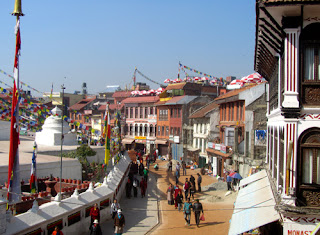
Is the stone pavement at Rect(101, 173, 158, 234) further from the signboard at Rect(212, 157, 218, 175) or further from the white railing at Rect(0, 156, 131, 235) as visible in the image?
the signboard at Rect(212, 157, 218, 175)

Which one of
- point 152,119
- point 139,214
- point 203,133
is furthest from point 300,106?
point 152,119

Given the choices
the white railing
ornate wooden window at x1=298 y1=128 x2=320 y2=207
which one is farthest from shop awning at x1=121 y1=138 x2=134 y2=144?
ornate wooden window at x1=298 y1=128 x2=320 y2=207

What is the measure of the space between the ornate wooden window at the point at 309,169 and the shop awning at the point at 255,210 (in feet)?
2.79

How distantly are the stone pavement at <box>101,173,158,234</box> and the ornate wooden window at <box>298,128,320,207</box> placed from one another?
836 cm

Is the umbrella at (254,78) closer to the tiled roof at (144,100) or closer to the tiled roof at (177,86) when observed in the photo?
the tiled roof at (177,86)

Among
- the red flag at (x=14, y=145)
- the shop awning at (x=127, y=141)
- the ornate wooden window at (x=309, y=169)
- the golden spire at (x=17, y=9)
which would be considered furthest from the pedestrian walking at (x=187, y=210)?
the shop awning at (x=127, y=141)

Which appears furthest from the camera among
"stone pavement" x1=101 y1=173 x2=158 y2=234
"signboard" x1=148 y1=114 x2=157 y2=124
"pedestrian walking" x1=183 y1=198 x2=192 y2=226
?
"signboard" x1=148 y1=114 x2=157 y2=124

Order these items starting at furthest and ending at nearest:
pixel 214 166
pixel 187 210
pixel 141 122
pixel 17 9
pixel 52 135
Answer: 1. pixel 141 122
2. pixel 214 166
3. pixel 52 135
4. pixel 187 210
5. pixel 17 9

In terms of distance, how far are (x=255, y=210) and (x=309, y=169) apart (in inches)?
89.2

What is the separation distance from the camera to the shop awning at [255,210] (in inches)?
380

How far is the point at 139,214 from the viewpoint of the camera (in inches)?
750

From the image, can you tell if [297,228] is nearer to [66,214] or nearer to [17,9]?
[66,214]

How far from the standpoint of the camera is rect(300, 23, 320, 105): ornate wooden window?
9.02 meters

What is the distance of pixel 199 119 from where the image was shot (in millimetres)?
43125
